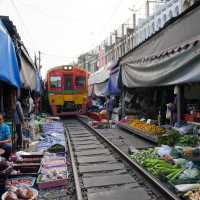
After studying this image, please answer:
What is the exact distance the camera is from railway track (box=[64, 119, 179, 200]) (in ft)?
18.4

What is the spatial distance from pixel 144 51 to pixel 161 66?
2.70 meters

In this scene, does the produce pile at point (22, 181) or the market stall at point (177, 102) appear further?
the market stall at point (177, 102)

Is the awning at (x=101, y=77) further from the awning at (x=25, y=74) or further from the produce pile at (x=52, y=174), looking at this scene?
the produce pile at (x=52, y=174)

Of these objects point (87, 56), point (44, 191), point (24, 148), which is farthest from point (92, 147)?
point (87, 56)

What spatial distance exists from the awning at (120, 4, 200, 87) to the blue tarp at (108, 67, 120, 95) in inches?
190

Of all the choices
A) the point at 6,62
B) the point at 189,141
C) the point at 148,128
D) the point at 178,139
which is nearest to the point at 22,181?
the point at 6,62

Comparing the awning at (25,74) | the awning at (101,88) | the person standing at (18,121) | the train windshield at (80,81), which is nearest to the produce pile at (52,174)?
the awning at (25,74)

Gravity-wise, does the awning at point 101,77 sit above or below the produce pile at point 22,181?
above

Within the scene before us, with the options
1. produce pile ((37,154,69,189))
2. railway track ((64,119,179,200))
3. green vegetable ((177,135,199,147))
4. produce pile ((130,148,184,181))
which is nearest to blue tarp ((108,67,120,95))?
railway track ((64,119,179,200))

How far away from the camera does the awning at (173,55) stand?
598 cm

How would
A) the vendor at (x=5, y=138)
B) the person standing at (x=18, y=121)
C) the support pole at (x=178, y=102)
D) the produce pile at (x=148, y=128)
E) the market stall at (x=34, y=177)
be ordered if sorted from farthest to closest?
1. the produce pile at (x=148, y=128)
2. the support pole at (x=178, y=102)
3. the person standing at (x=18, y=121)
4. the vendor at (x=5, y=138)
5. the market stall at (x=34, y=177)

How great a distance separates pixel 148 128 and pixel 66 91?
10.7 m

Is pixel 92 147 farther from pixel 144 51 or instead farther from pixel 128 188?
pixel 128 188

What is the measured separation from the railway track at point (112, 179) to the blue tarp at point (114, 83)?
631 centimetres
